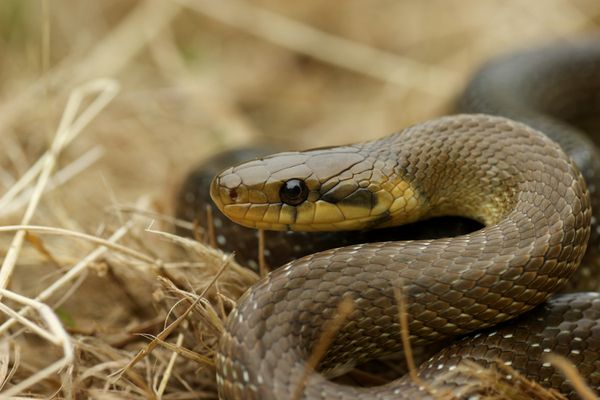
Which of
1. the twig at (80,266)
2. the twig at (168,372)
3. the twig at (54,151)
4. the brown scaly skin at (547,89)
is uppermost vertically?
the brown scaly skin at (547,89)

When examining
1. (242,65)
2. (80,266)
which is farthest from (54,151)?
(242,65)

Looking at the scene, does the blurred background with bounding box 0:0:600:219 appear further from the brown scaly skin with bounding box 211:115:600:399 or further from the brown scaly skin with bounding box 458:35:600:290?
the brown scaly skin with bounding box 211:115:600:399

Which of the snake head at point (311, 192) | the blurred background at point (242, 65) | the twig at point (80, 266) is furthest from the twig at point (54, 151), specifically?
the snake head at point (311, 192)

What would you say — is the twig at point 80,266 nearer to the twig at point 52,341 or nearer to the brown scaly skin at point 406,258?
the twig at point 52,341

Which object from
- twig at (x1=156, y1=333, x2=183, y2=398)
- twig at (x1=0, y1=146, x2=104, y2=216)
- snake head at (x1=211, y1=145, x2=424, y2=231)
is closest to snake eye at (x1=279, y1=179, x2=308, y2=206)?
snake head at (x1=211, y1=145, x2=424, y2=231)

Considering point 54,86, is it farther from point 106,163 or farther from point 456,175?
point 456,175

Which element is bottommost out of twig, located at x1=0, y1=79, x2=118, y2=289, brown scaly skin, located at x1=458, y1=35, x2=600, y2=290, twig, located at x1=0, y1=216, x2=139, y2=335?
twig, located at x1=0, y1=216, x2=139, y2=335

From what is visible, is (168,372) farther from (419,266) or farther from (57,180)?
(57,180)

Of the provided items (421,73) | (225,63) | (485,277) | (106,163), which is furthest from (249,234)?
(225,63)
